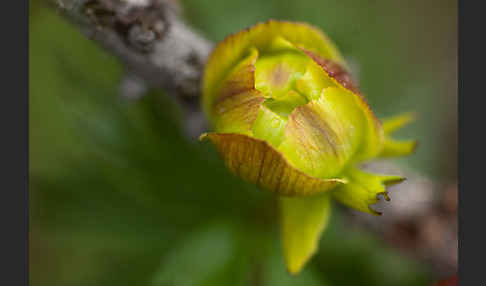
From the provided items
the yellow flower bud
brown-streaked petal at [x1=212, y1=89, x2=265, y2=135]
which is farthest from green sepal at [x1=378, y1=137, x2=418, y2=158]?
brown-streaked petal at [x1=212, y1=89, x2=265, y2=135]

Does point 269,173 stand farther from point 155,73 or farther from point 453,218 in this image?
point 453,218

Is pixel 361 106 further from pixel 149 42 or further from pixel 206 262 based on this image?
pixel 206 262

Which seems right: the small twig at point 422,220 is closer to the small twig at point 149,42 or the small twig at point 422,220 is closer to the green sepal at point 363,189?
the green sepal at point 363,189

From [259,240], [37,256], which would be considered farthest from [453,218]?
[37,256]

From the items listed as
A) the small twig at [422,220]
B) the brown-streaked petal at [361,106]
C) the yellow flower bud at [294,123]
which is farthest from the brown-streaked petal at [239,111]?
the small twig at [422,220]

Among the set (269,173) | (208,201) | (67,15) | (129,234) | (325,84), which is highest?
(67,15)

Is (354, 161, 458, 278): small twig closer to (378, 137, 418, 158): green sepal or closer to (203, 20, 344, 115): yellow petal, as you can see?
(378, 137, 418, 158): green sepal

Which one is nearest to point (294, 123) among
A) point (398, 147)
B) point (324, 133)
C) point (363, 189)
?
point (324, 133)
